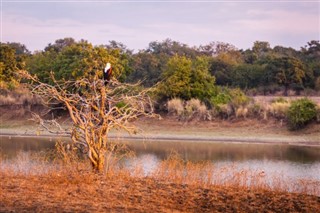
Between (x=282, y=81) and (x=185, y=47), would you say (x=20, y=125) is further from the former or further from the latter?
(x=185, y=47)

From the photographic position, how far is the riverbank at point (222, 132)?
1199 inches

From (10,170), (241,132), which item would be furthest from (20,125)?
(10,170)

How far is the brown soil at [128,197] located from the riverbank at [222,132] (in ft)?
56.0

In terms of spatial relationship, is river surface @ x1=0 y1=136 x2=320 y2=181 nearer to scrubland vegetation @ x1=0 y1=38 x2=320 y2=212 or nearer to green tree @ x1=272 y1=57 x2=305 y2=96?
scrubland vegetation @ x1=0 y1=38 x2=320 y2=212

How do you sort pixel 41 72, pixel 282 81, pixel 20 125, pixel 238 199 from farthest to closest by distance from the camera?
pixel 282 81 < pixel 41 72 < pixel 20 125 < pixel 238 199

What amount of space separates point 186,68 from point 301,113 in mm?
9452


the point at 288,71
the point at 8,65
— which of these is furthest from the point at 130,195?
the point at 288,71

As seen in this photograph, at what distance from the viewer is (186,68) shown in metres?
38.6

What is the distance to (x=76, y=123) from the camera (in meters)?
12.8

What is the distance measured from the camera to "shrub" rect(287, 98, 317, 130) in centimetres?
3150

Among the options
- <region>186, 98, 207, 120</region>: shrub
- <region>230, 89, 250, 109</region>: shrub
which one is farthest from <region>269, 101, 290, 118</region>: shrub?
<region>186, 98, 207, 120</region>: shrub

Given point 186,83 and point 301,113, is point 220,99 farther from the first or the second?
point 301,113

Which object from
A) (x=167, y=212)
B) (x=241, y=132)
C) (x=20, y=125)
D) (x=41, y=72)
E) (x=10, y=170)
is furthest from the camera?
(x=41, y=72)

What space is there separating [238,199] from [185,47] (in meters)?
62.4
